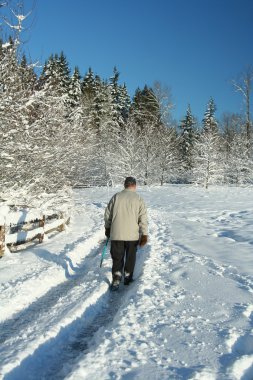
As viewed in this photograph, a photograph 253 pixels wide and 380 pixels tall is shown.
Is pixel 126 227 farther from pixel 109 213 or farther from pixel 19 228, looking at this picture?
pixel 19 228

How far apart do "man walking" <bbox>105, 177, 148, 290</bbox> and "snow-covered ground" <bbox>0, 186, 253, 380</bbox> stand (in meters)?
0.40

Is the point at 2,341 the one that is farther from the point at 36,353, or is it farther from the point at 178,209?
the point at 178,209

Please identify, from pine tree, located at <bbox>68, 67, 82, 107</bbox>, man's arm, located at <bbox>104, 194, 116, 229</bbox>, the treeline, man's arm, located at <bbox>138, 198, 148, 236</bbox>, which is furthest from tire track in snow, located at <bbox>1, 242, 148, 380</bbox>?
pine tree, located at <bbox>68, 67, 82, 107</bbox>

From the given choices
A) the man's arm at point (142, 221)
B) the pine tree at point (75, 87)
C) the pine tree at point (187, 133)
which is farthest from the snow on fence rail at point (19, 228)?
the pine tree at point (187, 133)

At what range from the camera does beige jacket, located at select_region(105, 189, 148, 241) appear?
281 inches

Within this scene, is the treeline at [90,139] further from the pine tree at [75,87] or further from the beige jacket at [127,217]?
the beige jacket at [127,217]

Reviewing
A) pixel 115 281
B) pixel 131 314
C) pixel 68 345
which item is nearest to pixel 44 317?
pixel 68 345

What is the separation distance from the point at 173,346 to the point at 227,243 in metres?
7.18

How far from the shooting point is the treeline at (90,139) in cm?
982

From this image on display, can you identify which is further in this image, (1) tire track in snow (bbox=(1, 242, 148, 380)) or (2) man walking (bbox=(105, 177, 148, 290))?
(2) man walking (bbox=(105, 177, 148, 290))

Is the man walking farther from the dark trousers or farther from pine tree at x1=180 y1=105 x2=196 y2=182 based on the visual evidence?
pine tree at x1=180 y1=105 x2=196 y2=182

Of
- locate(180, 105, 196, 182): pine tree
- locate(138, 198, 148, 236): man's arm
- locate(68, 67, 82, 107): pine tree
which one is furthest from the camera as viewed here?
locate(180, 105, 196, 182): pine tree

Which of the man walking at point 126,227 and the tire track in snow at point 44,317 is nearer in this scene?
the tire track in snow at point 44,317

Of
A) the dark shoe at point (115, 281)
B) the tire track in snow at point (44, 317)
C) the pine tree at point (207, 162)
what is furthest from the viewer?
the pine tree at point (207, 162)
